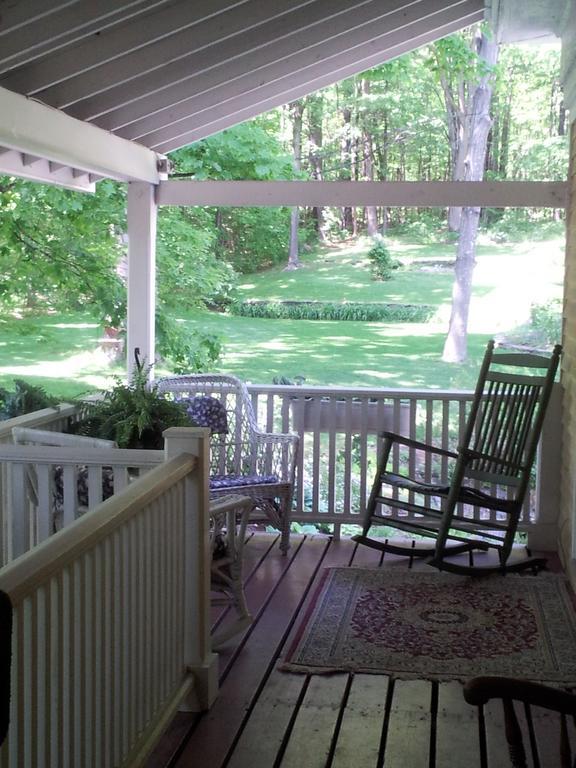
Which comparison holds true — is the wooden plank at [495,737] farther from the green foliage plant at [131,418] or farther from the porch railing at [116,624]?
the green foliage plant at [131,418]

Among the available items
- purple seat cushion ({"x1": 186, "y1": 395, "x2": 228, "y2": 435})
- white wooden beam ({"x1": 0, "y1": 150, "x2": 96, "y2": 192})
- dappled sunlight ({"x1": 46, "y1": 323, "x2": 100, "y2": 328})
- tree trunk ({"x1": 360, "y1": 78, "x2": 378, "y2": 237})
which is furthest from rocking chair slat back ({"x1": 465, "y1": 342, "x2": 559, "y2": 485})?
tree trunk ({"x1": 360, "y1": 78, "x2": 378, "y2": 237})

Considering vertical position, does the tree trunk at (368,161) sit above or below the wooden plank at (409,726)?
above

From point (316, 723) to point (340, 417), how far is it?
114 inches

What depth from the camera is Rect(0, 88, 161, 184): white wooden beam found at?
4.23 meters

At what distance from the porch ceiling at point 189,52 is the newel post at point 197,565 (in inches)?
68.8

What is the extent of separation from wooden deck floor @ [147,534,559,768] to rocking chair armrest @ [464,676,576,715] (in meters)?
1.48

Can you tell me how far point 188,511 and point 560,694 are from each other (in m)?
1.87

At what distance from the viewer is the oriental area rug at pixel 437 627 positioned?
379 cm

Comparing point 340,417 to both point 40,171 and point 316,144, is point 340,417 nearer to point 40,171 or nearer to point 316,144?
point 40,171

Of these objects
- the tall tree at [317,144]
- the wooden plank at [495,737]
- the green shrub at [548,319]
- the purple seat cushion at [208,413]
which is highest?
the tall tree at [317,144]

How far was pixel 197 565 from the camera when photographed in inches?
129

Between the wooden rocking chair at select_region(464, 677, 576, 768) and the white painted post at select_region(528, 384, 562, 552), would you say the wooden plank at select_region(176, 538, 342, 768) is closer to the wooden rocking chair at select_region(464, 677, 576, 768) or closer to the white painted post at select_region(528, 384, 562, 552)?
the white painted post at select_region(528, 384, 562, 552)

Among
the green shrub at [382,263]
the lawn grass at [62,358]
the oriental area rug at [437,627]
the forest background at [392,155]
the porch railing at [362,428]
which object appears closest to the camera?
the oriental area rug at [437,627]

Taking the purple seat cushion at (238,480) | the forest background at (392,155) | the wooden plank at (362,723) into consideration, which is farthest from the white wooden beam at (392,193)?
the forest background at (392,155)
